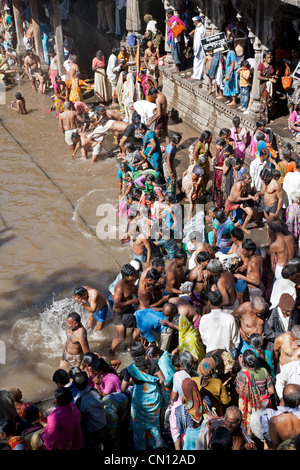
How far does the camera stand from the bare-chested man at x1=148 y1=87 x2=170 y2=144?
36.2 feet

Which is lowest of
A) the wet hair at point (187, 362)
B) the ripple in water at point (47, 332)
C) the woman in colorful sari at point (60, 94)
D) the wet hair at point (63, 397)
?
the ripple in water at point (47, 332)

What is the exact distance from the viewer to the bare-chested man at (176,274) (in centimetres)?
646

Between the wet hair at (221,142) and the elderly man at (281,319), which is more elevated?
the wet hair at (221,142)

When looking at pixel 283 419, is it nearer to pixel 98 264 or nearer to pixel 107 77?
pixel 98 264

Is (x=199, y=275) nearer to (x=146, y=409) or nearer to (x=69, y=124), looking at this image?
(x=146, y=409)

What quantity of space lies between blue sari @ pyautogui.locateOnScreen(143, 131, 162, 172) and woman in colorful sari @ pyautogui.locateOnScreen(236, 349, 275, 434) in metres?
5.61

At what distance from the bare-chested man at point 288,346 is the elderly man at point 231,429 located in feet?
3.23

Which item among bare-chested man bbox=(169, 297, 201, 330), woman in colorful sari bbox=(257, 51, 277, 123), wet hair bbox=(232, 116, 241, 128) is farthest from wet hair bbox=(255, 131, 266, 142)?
bare-chested man bbox=(169, 297, 201, 330)

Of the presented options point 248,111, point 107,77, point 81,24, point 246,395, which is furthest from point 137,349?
point 81,24

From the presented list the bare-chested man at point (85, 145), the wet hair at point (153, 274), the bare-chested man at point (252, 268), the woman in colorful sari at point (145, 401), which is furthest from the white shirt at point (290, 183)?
the bare-chested man at point (85, 145)

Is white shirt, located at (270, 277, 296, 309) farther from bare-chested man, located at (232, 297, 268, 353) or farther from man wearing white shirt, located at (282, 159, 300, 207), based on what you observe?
man wearing white shirt, located at (282, 159, 300, 207)

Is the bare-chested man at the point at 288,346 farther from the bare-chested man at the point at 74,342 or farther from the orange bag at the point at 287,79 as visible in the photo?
the orange bag at the point at 287,79

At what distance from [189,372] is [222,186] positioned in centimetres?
457

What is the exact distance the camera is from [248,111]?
35.3ft
